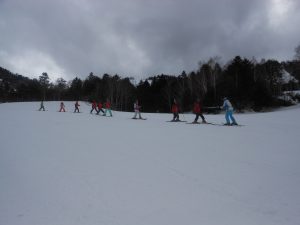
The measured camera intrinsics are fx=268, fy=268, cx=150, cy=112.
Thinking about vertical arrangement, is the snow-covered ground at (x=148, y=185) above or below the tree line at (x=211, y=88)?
below

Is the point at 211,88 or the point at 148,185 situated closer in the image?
the point at 148,185

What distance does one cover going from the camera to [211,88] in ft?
172

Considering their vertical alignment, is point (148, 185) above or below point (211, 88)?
below

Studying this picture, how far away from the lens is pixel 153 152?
881 centimetres

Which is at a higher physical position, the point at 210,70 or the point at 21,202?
the point at 210,70

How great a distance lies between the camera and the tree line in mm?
47438

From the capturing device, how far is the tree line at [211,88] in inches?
1868

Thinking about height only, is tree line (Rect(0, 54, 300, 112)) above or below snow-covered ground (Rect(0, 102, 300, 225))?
above

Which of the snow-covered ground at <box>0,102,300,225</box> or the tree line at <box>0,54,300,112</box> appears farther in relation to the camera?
the tree line at <box>0,54,300,112</box>

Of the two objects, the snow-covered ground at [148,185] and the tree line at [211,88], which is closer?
the snow-covered ground at [148,185]

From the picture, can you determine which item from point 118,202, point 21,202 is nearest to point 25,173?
point 21,202

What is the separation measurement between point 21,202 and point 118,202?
5.67ft

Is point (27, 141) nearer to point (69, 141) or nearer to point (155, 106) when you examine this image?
point (69, 141)

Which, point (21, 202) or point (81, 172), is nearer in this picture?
point (21, 202)
